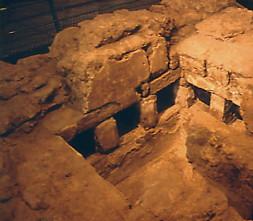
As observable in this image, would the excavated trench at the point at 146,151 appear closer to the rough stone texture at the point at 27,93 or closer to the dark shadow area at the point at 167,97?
the dark shadow area at the point at 167,97

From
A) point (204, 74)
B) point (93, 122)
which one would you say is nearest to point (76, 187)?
point (93, 122)

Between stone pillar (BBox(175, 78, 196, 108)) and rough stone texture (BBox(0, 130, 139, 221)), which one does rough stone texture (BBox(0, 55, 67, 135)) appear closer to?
rough stone texture (BBox(0, 130, 139, 221))

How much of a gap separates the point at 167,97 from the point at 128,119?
0.93 m

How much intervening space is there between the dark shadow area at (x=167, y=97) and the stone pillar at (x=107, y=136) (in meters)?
1.20

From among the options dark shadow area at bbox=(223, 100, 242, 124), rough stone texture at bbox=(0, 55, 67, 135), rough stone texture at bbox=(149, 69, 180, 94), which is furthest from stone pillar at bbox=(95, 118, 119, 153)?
dark shadow area at bbox=(223, 100, 242, 124)

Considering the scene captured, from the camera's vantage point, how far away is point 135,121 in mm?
4859

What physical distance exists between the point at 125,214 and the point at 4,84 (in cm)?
250

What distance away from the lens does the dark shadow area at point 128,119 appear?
4777 mm

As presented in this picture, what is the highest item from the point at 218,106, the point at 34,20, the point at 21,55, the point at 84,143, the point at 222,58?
the point at 34,20

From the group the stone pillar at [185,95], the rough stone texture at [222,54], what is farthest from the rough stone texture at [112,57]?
the stone pillar at [185,95]

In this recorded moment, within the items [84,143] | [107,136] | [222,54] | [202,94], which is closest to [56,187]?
[107,136]

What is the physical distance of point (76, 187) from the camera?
3191 millimetres

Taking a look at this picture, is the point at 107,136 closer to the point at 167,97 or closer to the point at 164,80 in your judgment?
the point at 164,80

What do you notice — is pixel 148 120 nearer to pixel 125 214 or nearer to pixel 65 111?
pixel 65 111
